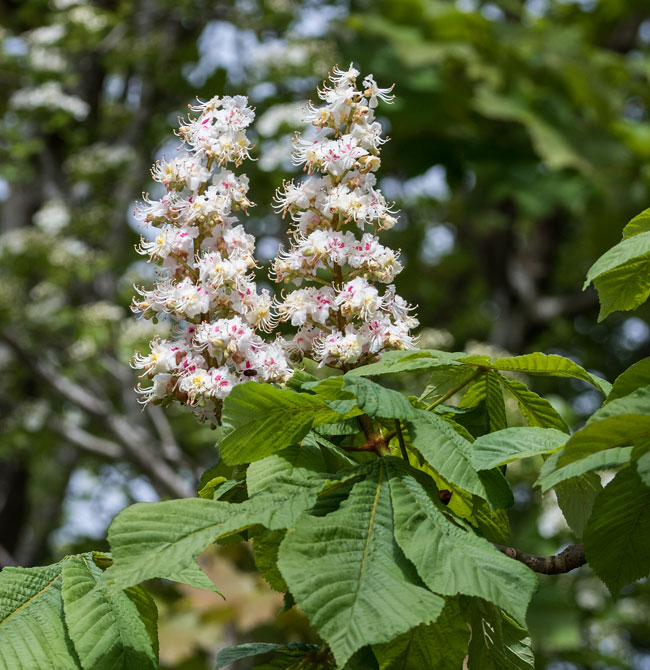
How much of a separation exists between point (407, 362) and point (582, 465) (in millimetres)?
331

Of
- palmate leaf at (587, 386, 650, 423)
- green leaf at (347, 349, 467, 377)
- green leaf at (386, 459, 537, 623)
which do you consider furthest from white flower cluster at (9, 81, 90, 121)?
palmate leaf at (587, 386, 650, 423)

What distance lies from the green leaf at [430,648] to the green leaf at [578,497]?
1.13 feet

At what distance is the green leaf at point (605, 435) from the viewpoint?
119 cm

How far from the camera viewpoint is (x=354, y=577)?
3.89ft

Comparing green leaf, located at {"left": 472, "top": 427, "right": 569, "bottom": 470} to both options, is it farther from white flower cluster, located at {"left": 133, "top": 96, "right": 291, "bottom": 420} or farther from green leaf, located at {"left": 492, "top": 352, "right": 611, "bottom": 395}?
white flower cluster, located at {"left": 133, "top": 96, "right": 291, "bottom": 420}

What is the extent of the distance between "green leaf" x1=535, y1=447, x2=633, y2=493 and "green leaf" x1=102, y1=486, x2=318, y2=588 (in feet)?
1.11

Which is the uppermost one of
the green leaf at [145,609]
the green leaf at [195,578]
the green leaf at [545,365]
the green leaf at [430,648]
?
the green leaf at [545,365]

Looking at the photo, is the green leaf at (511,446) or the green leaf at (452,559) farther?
the green leaf at (511,446)

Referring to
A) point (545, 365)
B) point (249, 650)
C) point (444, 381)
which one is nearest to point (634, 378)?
point (545, 365)

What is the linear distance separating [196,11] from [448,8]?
280cm

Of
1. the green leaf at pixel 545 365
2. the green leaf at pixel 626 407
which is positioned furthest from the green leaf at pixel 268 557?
the green leaf at pixel 626 407

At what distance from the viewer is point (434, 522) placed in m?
1.29

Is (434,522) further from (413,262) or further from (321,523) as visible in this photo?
(413,262)

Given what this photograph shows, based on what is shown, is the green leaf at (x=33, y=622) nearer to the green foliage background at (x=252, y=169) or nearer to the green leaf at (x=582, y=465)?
the green leaf at (x=582, y=465)
